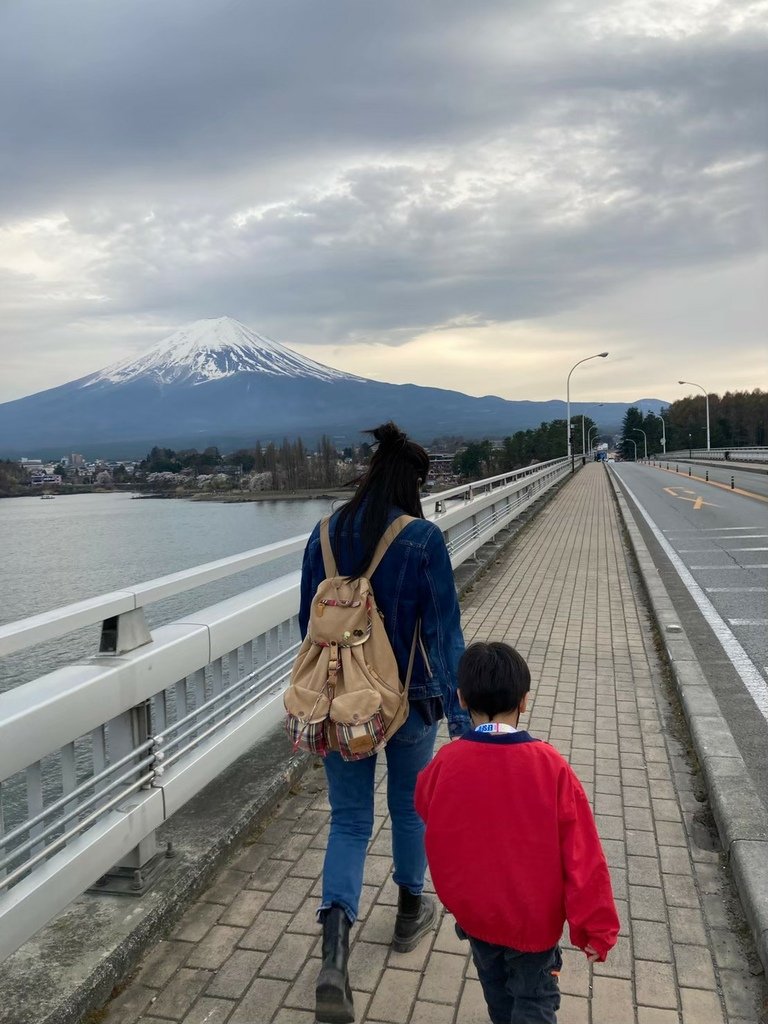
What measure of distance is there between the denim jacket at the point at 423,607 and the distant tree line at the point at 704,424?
140m

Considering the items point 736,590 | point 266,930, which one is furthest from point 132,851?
point 736,590

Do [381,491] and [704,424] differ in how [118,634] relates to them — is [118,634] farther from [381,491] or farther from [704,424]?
[704,424]

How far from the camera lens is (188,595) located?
43.6 feet

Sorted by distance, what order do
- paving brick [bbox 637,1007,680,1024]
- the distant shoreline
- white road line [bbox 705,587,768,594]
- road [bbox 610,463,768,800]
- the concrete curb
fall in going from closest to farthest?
paving brick [bbox 637,1007,680,1024]
the concrete curb
road [bbox 610,463,768,800]
white road line [bbox 705,587,768,594]
the distant shoreline

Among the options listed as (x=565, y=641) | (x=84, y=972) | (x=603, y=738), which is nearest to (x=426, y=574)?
(x=84, y=972)

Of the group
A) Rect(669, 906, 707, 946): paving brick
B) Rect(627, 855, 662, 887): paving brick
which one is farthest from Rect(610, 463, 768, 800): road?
Rect(669, 906, 707, 946): paving brick

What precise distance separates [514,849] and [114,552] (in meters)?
26.7

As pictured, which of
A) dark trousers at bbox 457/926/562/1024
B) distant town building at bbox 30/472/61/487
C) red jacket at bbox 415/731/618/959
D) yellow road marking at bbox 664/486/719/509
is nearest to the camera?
red jacket at bbox 415/731/618/959

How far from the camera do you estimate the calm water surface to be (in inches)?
420

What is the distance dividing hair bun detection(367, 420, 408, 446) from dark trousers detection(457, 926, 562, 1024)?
4.93ft

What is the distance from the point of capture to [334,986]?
240cm

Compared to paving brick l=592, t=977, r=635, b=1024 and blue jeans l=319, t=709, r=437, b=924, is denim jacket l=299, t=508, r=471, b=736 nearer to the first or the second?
blue jeans l=319, t=709, r=437, b=924

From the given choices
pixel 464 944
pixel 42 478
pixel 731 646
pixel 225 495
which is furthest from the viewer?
pixel 42 478

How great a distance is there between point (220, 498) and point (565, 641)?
48179mm
